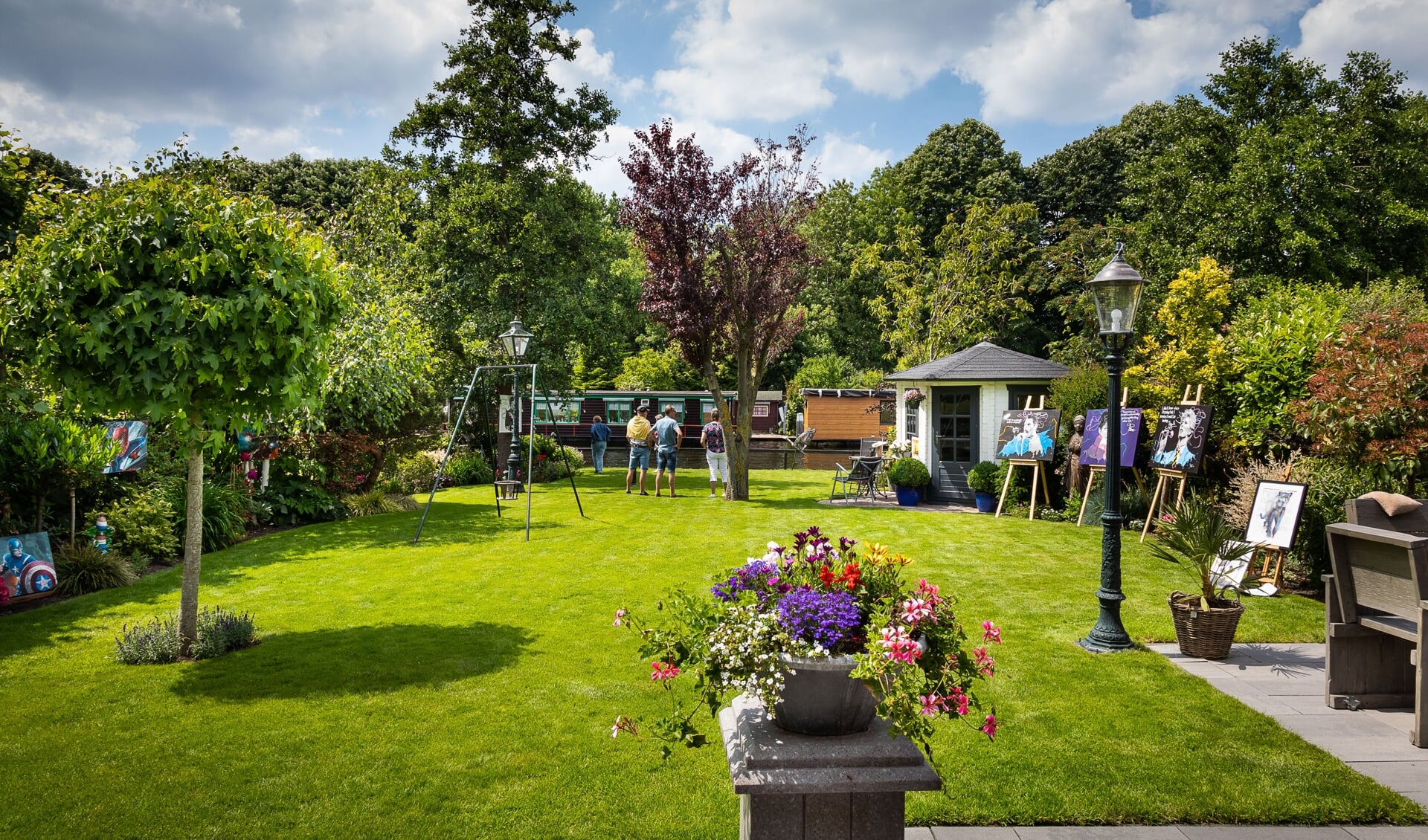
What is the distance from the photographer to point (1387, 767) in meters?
3.78

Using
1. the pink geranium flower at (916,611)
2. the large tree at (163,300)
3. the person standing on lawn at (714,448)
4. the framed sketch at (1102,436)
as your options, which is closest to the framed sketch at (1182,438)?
the framed sketch at (1102,436)

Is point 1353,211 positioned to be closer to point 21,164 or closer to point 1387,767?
point 1387,767

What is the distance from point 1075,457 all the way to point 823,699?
36.6 feet

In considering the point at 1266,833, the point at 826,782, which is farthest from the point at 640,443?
the point at 826,782

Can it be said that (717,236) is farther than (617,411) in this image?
No

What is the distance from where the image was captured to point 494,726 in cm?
442

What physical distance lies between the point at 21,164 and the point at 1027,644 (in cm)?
965

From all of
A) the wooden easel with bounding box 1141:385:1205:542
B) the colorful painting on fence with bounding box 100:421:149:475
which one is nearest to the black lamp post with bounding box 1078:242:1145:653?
the wooden easel with bounding box 1141:385:1205:542

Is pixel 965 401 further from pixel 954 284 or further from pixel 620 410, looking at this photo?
pixel 620 410

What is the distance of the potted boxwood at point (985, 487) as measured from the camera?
13.7m

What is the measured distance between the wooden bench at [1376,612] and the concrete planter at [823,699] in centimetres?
348

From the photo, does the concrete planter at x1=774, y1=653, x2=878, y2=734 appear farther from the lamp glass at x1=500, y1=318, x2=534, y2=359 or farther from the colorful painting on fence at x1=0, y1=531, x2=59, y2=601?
the lamp glass at x1=500, y1=318, x2=534, y2=359

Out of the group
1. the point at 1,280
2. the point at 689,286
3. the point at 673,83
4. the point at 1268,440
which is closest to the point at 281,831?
the point at 1,280

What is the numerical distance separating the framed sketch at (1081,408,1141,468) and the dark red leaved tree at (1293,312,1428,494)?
2779 millimetres
